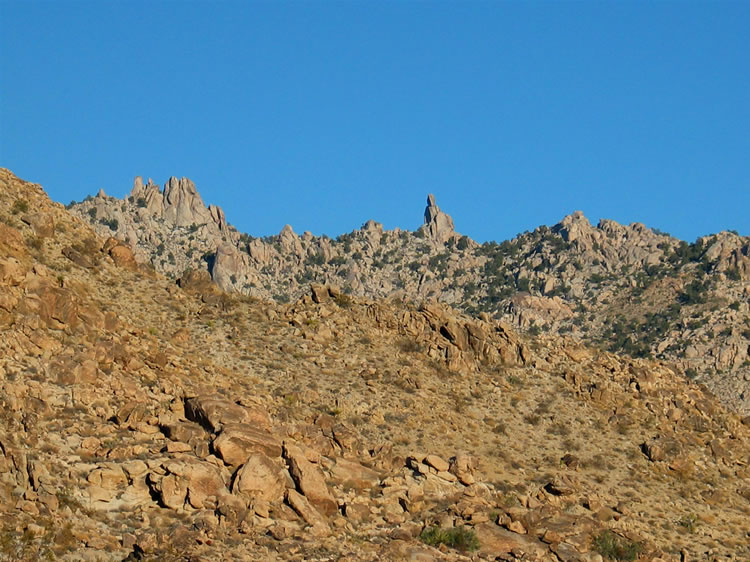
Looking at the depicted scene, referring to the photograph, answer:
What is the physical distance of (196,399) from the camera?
3884 cm

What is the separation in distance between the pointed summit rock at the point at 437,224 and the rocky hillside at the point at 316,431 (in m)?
104

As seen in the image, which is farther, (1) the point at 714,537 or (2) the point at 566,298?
(2) the point at 566,298

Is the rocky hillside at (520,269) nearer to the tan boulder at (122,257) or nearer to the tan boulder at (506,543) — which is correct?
the tan boulder at (122,257)

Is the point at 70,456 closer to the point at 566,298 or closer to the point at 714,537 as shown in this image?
the point at 714,537

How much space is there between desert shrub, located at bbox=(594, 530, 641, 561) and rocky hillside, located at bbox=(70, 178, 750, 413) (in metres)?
Result: 67.0

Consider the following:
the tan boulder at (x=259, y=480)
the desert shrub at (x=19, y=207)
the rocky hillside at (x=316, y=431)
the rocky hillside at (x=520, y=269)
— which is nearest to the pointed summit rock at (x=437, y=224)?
the rocky hillside at (x=520, y=269)

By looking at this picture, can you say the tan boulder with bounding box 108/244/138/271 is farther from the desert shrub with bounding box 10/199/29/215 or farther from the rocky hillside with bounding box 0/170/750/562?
the desert shrub with bounding box 10/199/29/215

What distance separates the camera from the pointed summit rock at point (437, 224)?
162625mm

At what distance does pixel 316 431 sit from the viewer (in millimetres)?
42062

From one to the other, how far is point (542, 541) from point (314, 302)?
838 inches

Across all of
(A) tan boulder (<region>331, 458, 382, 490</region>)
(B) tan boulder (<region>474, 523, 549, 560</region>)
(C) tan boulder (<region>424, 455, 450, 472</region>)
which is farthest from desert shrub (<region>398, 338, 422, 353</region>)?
(B) tan boulder (<region>474, 523, 549, 560</region>)

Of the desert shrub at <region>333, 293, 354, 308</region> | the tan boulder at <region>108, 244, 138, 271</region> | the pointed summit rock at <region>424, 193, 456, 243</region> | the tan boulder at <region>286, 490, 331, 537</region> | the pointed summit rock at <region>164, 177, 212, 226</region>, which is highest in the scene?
the pointed summit rock at <region>424, 193, 456, 243</region>

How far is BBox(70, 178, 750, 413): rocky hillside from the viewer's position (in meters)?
116

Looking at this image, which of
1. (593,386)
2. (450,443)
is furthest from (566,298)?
(450,443)
